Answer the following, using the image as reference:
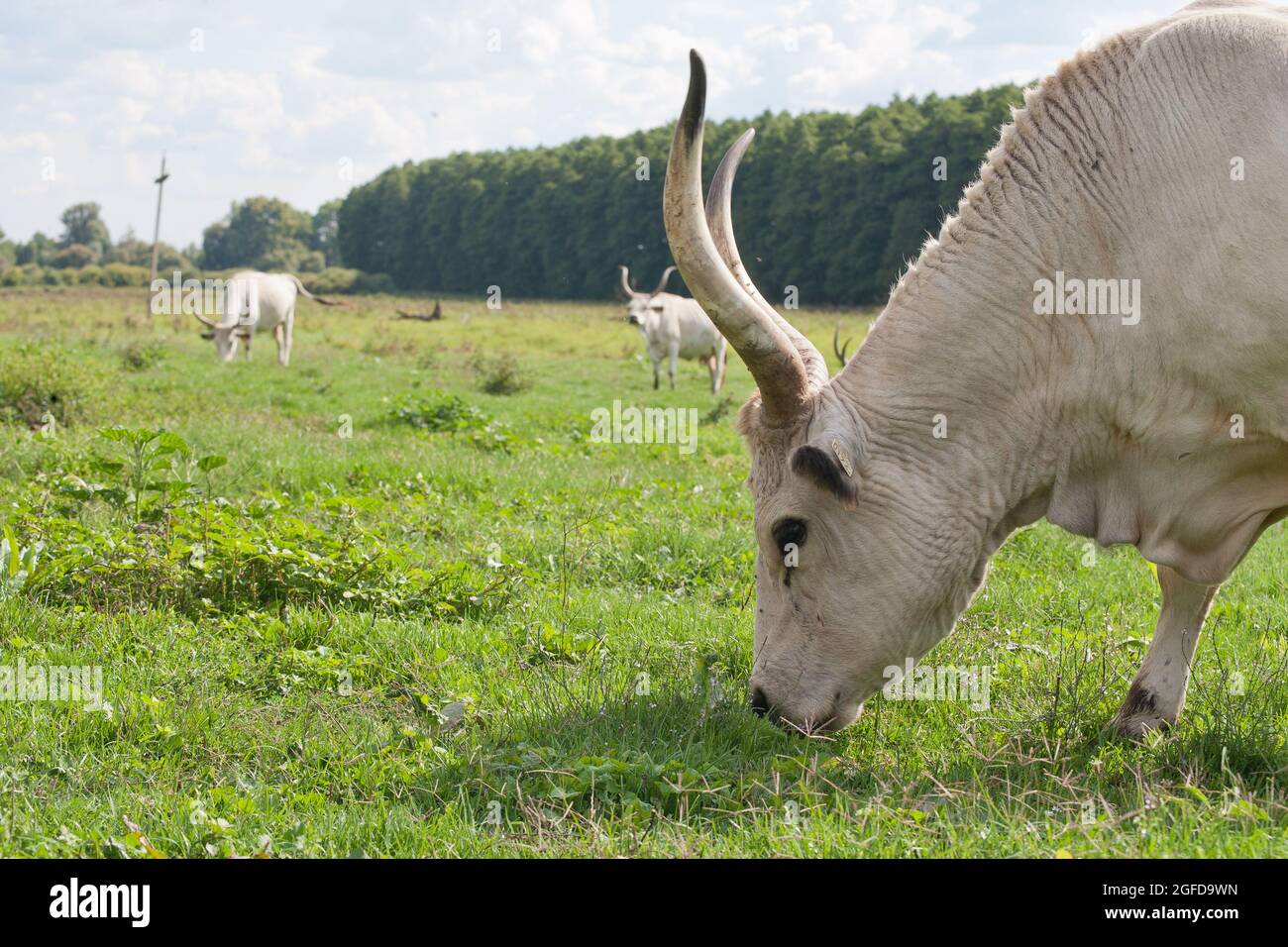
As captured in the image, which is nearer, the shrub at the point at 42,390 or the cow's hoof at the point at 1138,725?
the cow's hoof at the point at 1138,725

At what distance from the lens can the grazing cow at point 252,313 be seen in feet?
75.3

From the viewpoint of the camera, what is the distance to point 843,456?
12.2 feet

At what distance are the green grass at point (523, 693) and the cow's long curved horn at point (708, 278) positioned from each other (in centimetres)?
121

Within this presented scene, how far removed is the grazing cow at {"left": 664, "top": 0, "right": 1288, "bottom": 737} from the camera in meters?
3.54

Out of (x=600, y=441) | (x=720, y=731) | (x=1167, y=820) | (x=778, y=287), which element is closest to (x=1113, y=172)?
(x=1167, y=820)

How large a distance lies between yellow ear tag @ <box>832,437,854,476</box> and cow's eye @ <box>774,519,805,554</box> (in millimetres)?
267

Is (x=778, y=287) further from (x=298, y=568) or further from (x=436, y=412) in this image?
(x=298, y=568)

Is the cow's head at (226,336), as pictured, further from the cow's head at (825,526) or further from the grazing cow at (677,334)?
the cow's head at (825,526)

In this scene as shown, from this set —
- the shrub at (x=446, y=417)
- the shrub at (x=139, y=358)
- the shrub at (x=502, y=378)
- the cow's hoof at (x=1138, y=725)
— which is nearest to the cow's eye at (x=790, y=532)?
the cow's hoof at (x=1138, y=725)

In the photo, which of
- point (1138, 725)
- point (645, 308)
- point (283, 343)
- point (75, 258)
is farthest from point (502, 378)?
point (75, 258)

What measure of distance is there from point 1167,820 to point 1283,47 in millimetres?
2367

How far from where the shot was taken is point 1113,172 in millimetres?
3703

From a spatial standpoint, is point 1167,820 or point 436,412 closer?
point 1167,820

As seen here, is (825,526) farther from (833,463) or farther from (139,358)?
(139,358)
